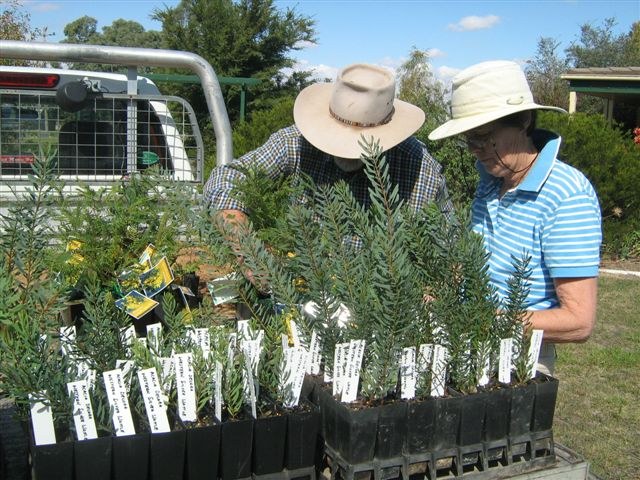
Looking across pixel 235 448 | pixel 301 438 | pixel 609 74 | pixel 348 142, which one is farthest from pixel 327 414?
pixel 609 74

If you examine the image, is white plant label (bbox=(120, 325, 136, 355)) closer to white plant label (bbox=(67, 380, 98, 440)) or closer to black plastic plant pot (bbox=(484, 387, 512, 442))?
white plant label (bbox=(67, 380, 98, 440))

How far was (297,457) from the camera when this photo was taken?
1.21 meters

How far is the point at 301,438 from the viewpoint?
1.21 metres

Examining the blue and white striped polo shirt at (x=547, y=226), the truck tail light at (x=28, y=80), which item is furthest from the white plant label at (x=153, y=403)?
the truck tail light at (x=28, y=80)

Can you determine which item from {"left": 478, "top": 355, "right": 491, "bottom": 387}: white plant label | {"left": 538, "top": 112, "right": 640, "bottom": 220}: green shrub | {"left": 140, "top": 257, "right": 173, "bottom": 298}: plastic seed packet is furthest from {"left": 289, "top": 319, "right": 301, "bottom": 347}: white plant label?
{"left": 538, "top": 112, "right": 640, "bottom": 220}: green shrub

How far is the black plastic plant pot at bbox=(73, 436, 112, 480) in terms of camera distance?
1.07 metres

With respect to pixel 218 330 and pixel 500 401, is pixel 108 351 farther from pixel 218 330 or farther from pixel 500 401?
pixel 500 401

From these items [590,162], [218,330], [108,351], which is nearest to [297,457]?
A: [218,330]

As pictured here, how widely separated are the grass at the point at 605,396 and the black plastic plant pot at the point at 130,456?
294cm

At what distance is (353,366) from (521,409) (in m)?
0.36

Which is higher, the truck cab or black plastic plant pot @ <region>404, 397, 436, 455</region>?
the truck cab

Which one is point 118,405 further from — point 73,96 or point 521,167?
point 73,96

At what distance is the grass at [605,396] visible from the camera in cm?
376

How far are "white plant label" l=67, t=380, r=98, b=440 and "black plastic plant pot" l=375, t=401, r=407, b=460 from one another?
0.47m
